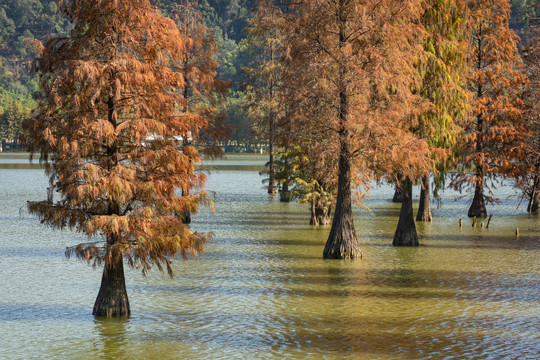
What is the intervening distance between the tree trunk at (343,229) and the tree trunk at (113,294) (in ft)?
39.1

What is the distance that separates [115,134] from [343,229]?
13.9 meters

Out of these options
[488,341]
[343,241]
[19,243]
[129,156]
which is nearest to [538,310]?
[488,341]

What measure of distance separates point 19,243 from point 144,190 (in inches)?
726

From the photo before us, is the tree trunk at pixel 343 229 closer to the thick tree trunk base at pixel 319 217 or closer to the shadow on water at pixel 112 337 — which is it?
the shadow on water at pixel 112 337

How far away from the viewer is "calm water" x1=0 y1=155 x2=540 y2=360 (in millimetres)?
17141

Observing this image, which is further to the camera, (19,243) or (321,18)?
(19,243)

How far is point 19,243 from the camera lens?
34.2 metres

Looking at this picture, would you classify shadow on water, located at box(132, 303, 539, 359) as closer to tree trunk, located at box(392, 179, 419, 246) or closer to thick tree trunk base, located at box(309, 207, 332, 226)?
tree trunk, located at box(392, 179, 419, 246)

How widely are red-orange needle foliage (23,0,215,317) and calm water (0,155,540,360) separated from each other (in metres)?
2.13

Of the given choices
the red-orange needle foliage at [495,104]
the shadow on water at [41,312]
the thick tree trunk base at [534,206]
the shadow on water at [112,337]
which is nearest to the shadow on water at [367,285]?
the shadow on water at [41,312]

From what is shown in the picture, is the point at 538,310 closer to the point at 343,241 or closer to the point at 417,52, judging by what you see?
the point at 343,241

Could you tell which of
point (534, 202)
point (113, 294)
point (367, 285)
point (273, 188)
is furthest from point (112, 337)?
point (273, 188)

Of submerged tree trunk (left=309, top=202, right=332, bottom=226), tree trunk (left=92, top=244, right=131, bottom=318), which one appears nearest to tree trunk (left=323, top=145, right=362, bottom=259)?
tree trunk (left=92, top=244, right=131, bottom=318)

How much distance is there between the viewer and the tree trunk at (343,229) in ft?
96.5
